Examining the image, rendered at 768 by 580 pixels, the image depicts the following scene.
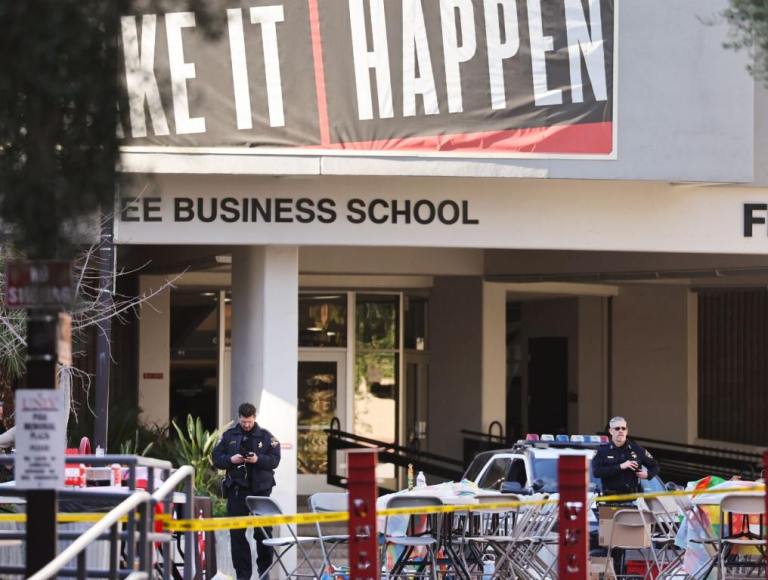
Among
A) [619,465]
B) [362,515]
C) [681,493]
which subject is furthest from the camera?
[619,465]

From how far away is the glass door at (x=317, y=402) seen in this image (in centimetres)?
2495

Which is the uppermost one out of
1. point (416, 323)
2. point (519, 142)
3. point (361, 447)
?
point (519, 142)

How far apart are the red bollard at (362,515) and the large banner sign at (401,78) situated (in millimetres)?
7118

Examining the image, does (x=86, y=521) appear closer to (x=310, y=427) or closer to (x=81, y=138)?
(x=81, y=138)

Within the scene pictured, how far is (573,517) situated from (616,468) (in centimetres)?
500

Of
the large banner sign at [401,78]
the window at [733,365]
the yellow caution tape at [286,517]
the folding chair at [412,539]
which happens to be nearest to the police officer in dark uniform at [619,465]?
the yellow caution tape at [286,517]

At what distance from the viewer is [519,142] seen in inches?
661

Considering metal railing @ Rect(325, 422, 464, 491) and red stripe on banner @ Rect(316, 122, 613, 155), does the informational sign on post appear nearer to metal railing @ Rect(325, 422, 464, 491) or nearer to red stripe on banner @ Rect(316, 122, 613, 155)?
red stripe on banner @ Rect(316, 122, 613, 155)

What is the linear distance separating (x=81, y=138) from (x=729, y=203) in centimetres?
1255

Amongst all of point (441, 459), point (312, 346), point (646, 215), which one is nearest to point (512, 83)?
point (646, 215)

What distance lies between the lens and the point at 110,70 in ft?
23.0

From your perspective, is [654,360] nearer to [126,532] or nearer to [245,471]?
[245,471]

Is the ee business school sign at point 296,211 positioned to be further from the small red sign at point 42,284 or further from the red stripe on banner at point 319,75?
the small red sign at point 42,284

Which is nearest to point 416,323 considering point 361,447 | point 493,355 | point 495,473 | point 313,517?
point 493,355
